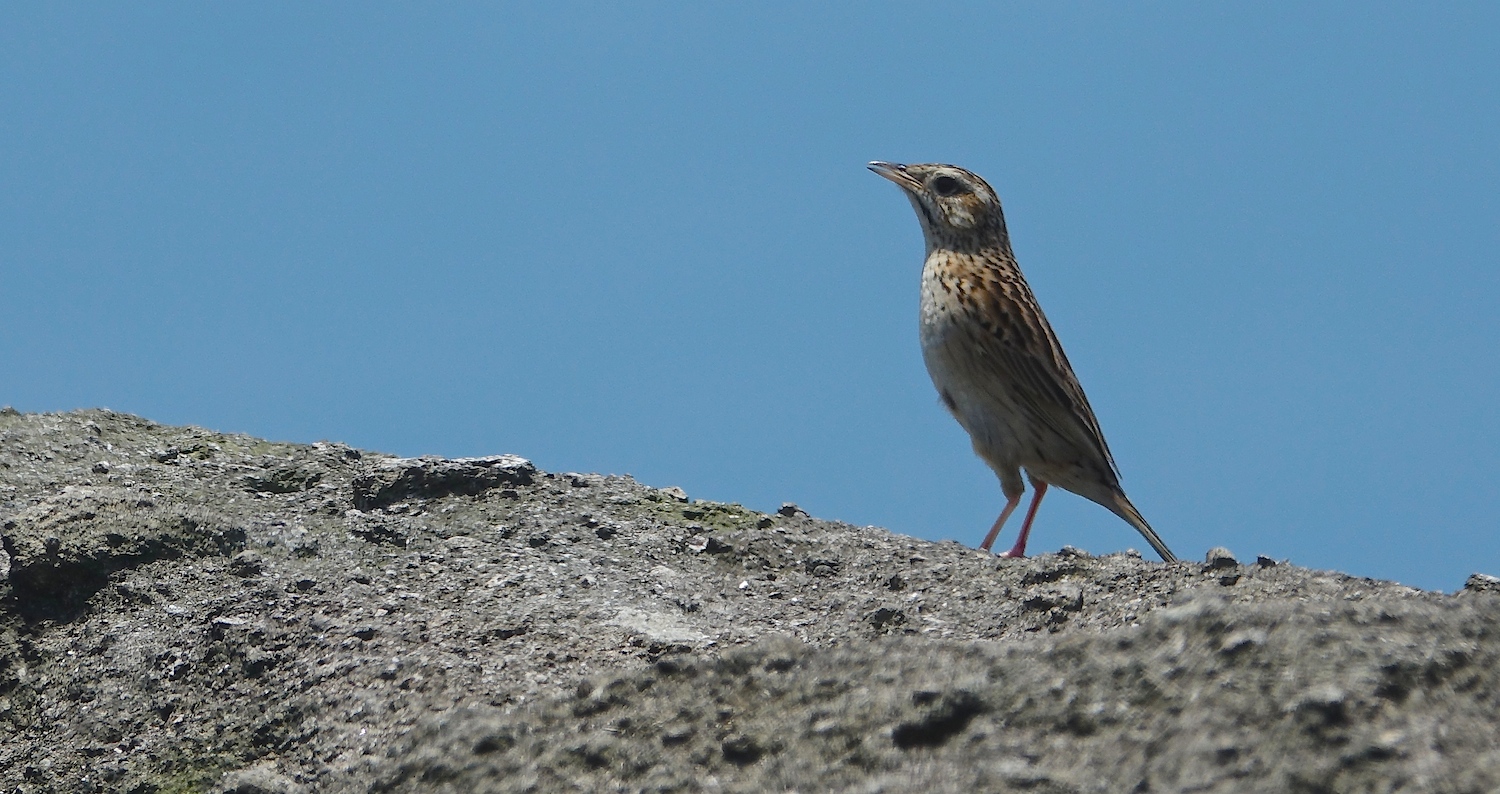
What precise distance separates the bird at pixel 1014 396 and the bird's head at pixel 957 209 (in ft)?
2.37

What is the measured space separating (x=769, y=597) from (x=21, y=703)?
2.63m

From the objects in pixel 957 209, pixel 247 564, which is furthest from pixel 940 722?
pixel 957 209

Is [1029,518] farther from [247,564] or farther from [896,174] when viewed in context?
[247,564]

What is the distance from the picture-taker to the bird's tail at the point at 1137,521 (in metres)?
8.98

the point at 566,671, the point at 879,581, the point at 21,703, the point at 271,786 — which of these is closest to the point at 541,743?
the point at 566,671

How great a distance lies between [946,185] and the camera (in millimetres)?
10117

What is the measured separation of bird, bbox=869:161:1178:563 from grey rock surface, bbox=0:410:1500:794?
230cm

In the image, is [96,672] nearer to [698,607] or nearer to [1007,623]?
[698,607]

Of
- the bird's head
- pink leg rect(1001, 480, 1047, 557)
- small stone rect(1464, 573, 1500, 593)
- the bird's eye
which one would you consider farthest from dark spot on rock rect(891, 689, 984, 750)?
the bird's eye

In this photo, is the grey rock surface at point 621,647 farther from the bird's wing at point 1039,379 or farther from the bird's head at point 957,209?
the bird's head at point 957,209

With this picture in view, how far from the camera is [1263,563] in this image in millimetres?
5469

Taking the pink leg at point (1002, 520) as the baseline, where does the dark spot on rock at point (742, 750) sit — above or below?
below

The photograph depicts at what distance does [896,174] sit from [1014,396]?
2.11 m

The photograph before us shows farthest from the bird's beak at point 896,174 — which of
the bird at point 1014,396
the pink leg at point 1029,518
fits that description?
the pink leg at point 1029,518
